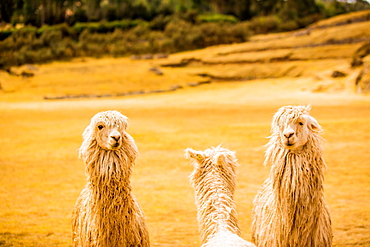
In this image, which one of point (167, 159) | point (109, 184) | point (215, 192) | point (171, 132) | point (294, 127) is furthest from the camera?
point (171, 132)

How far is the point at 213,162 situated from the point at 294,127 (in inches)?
37.6

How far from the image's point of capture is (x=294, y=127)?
14.0 feet

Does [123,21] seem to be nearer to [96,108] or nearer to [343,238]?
[96,108]

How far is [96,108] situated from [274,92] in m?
12.0

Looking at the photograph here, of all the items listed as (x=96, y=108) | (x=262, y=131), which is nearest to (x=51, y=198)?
(x=262, y=131)

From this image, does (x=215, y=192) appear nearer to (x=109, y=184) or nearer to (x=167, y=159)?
(x=109, y=184)

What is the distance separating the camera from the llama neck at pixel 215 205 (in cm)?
411

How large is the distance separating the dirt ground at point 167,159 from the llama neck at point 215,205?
2160 mm

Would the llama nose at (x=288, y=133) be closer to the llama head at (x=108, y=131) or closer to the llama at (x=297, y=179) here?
the llama at (x=297, y=179)

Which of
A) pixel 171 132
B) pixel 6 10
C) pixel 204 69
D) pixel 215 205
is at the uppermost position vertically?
pixel 6 10

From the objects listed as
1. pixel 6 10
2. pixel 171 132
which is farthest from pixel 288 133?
pixel 6 10

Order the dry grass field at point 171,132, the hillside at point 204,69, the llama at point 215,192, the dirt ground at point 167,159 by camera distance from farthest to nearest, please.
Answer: the hillside at point 204,69, the dry grass field at point 171,132, the dirt ground at point 167,159, the llama at point 215,192

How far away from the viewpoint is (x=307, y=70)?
32719 mm

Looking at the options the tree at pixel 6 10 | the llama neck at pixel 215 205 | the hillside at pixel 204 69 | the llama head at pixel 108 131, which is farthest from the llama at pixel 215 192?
the hillside at pixel 204 69
